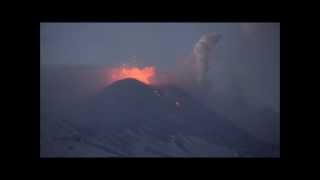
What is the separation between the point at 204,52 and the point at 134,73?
77 cm

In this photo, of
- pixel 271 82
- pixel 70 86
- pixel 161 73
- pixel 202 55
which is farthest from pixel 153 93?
pixel 271 82

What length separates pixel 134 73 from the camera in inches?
138

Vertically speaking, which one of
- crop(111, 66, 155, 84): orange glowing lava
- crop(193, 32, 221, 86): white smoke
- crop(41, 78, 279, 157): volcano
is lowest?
crop(41, 78, 279, 157): volcano

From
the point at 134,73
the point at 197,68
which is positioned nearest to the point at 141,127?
the point at 134,73

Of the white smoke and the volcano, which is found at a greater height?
the white smoke

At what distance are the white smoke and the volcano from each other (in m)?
0.30

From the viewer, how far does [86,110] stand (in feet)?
11.4

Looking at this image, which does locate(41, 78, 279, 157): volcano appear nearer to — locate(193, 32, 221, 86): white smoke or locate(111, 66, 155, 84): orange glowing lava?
locate(111, 66, 155, 84): orange glowing lava

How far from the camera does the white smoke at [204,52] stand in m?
3.47

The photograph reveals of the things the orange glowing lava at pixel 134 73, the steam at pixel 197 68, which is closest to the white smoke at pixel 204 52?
the steam at pixel 197 68

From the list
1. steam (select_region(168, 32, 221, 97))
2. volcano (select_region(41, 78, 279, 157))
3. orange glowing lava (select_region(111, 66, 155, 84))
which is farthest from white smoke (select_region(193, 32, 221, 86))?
orange glowing lava (select_region(111, 66, 155, 84))

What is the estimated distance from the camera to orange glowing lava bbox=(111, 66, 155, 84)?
3.49 m
